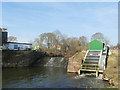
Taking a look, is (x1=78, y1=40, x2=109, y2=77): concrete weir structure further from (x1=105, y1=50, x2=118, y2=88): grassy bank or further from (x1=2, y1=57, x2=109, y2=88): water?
(x1=2, y1=57, x2=109, y2=88): water

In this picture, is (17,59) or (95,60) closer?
(95,60)

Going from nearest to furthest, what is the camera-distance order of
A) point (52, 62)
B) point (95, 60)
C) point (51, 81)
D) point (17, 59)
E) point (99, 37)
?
point (51, 81), point (95, 60), point (17, 59), point (52, 62), point (99, 37)

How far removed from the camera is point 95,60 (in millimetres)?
22781

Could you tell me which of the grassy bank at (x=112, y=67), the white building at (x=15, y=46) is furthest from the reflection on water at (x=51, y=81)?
the white building at (x=15, y=46)

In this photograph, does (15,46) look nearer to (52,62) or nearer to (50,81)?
(52,62)

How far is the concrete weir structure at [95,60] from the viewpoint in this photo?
20448 millimetres

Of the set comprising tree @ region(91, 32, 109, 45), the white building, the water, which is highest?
tree @ region(91, 32, 109, 45)

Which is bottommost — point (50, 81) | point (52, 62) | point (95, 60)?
point (50, 81)

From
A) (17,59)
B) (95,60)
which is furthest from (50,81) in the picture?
(17,59)

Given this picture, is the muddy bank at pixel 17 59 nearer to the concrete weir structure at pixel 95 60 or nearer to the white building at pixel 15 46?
the white building at pixel 15 46

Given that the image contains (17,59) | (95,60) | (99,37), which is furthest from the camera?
(99,37)

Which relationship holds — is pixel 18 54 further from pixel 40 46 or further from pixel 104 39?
pixel 104 39

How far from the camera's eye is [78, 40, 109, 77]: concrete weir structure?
805 inches

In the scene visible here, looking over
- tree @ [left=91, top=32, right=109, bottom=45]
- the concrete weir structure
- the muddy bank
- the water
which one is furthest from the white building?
tree @ [left=91, top=32, right=109, bottom=45]
